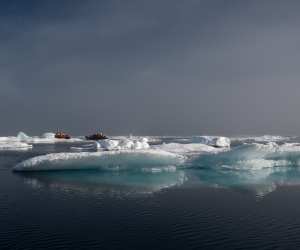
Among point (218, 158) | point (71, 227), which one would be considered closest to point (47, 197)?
point (71, 227)

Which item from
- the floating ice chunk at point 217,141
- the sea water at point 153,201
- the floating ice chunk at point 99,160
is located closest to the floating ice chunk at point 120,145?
the floating ice chunk at point 217,141

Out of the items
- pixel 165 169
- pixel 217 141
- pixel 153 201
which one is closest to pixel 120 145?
pixel 217 141

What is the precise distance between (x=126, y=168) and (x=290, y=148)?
1072 cm

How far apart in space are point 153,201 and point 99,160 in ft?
27.8

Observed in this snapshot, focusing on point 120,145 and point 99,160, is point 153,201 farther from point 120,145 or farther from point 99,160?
point 120,145

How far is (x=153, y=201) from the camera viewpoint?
47.9ft

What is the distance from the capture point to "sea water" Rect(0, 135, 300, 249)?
10001 mm

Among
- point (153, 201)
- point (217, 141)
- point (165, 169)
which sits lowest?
point (153, 201)

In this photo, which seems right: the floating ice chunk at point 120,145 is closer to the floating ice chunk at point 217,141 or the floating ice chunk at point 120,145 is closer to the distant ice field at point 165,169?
the floating ice chunk at point 217,141

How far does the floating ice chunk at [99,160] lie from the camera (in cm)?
2203

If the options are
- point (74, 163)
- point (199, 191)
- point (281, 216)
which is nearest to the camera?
point (281, 216)

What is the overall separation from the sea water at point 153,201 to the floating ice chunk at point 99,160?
0.19 feet

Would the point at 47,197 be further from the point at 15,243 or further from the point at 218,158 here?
the point at 218,158

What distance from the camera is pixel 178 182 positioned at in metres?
19.5
